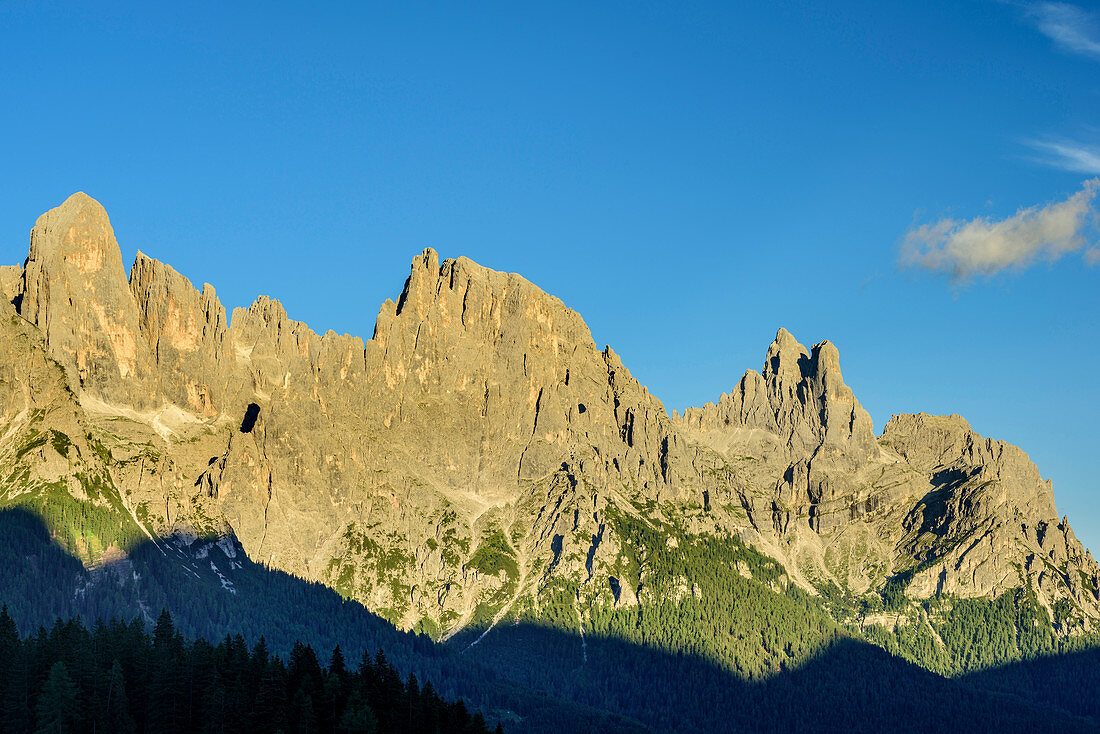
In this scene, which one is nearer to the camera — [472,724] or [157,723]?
[157,723]

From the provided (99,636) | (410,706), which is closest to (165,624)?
(99,636)

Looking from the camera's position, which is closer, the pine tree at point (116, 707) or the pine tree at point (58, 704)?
the pine tree at point (58, 704)

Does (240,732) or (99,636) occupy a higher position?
(99,636)

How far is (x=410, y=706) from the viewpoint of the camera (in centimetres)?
17338

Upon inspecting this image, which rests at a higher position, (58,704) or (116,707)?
(116,707)

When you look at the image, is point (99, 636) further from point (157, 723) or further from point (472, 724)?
point (472, 724)

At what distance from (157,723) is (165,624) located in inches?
1573

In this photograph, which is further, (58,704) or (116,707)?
(116,707)

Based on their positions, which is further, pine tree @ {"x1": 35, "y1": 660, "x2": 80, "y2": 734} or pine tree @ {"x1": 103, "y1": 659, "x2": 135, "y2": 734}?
pine tree @ {"x1": 103, "y1": 659, "x2": 135, "y2": 734}

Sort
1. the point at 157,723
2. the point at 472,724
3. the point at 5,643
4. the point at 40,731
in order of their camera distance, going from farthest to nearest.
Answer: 1. the point at 472,724
2. the point at 5,643
3. the point at 157,723
4. the point at 40,731

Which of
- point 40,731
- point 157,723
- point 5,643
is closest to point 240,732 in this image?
point 157,723

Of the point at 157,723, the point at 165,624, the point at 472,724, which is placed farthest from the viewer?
the point at 165,624

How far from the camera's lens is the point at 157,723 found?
6038 inches

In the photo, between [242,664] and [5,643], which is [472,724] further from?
[5,643]
